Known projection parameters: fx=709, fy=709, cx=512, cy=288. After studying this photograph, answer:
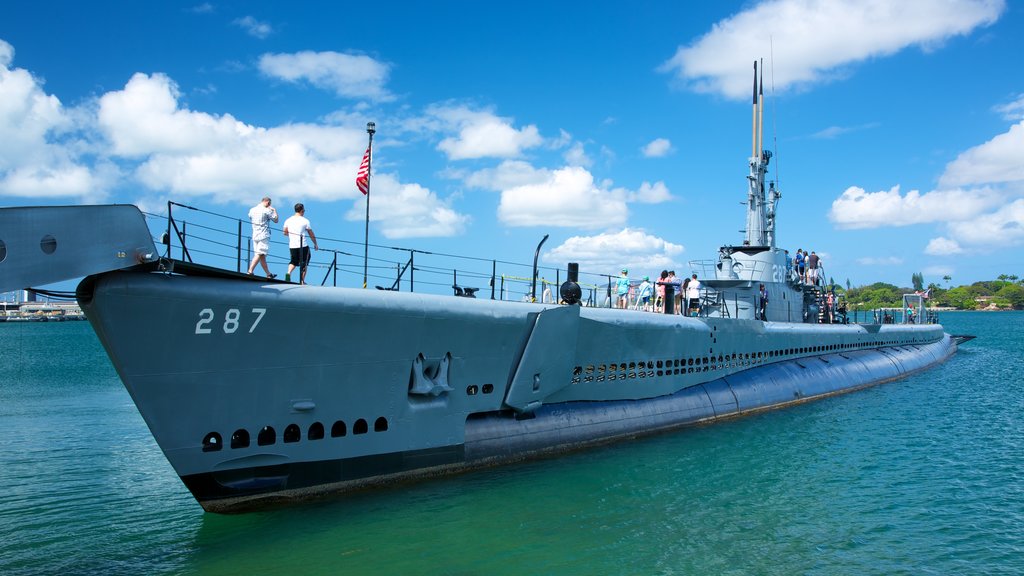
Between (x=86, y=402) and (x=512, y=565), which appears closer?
(x=512, y=565)

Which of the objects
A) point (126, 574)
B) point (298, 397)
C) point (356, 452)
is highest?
point (298, 397)

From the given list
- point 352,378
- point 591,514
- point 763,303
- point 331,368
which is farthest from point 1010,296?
point 331,368

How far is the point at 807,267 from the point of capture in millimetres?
26328

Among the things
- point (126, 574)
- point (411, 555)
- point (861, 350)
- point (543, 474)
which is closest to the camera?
point (126, 574)

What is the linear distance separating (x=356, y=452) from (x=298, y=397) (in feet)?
4.23

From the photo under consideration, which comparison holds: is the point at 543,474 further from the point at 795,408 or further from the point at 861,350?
the point at 861,350

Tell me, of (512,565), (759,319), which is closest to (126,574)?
(512,565)

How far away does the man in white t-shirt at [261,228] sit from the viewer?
979 cm

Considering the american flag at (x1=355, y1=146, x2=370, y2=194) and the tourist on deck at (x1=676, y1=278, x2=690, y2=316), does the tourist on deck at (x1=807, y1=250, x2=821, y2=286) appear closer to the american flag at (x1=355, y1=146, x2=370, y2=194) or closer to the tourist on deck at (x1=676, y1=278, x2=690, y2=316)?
the tourist on deck at (x1=676, y1=278, x2=690, y2=316)

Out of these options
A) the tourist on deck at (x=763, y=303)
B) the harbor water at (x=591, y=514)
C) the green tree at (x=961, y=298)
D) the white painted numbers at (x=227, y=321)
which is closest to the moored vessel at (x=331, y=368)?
the white painted numbers at (x=227, y=321)

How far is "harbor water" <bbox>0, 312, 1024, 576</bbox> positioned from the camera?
8414 millimetres

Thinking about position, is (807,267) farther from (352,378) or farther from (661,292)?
(352,378)

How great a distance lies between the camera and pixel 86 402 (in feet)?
71.2

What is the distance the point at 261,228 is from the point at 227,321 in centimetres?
157
